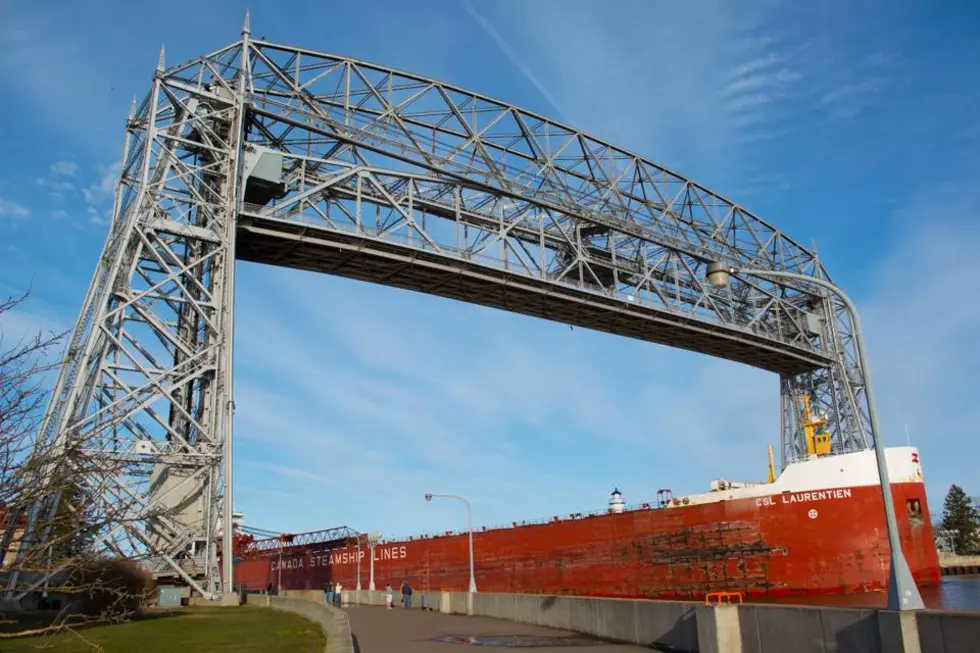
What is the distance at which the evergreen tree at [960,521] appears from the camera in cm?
7700

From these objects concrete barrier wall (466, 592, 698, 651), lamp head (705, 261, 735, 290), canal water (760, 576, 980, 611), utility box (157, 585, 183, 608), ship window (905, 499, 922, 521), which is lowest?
canal water (760, 576, 980, 611)

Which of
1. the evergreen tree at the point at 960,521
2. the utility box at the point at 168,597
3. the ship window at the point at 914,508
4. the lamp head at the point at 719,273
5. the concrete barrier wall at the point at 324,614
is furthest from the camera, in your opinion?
the evergreen tree at the point at 960,521

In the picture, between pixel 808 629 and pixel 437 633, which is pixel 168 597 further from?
pixel 808 629

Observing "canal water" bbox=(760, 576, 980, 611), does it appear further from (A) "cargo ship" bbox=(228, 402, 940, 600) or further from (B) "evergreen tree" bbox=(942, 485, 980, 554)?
(B) "evergreen tree" bbox=(942, 485, 980, 554)

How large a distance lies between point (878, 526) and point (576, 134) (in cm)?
2073

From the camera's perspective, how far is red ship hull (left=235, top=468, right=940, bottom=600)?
83.8 ft

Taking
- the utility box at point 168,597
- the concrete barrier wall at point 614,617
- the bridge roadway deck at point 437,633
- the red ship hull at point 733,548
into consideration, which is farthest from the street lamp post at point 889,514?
the utility box at point 168,597

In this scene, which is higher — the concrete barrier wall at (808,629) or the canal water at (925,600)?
the concrete barrier wall at (808,629)

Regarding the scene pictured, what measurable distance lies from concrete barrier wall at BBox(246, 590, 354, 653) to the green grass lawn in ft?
0.94

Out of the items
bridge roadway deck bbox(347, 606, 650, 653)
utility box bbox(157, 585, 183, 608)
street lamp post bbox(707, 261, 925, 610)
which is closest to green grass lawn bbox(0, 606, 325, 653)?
bridge roadway deck bbox(347, 606, 650, 653)

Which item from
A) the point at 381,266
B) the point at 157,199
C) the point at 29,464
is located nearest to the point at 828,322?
the point at 381,266

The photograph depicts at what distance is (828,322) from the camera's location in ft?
138

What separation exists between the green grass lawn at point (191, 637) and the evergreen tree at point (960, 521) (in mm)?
80812

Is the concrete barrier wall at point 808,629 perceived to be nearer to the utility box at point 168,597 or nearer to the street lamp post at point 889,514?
the street lamp post at point 889,514
